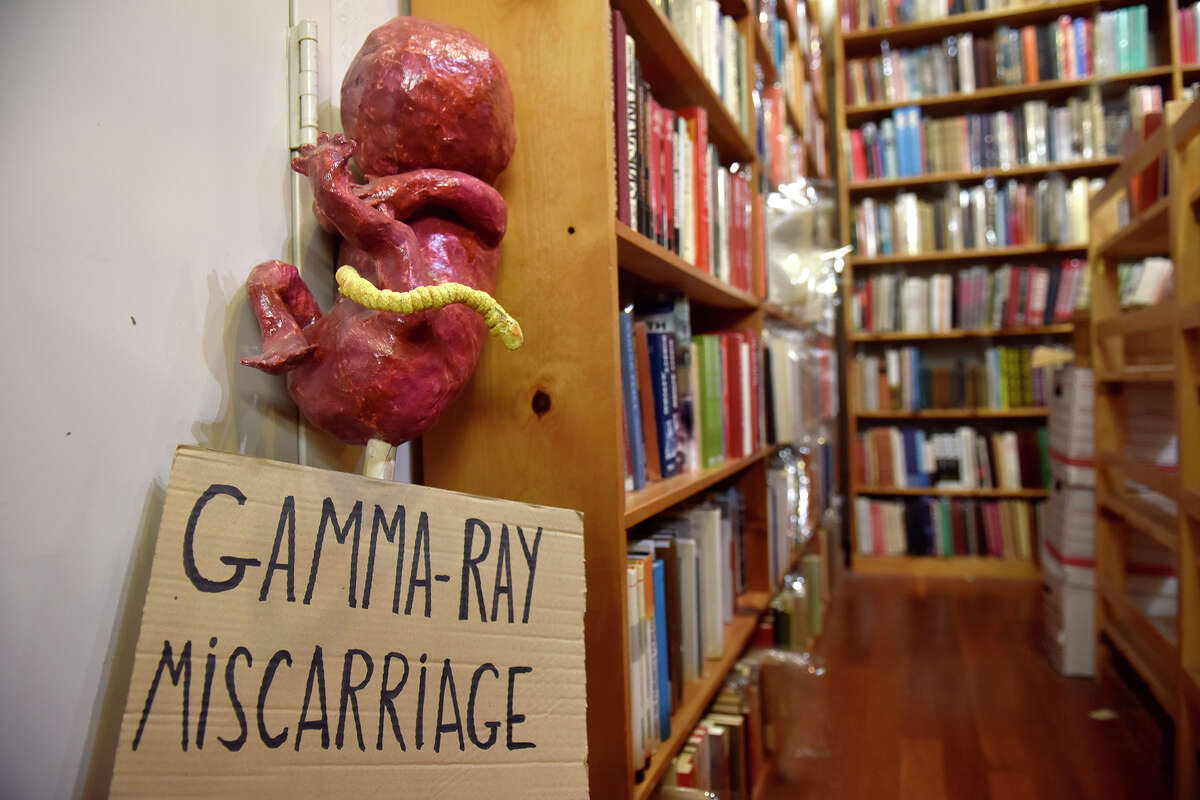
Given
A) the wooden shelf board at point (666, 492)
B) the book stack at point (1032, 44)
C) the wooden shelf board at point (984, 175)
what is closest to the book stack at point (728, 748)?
the wooden shelf board at point (666, 492)

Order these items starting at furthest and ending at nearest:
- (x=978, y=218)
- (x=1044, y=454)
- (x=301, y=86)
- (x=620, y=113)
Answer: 1. (x=978, y=218)
2. (x=1044, y=454)
3. (x=620, y=113)
4. (x=301, y=86)

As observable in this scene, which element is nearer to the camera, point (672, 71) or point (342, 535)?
point (342, 535)

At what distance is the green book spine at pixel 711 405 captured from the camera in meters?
1.28

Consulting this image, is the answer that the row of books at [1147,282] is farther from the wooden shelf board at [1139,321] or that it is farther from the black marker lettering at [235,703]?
the black marker lettering at [235,703]

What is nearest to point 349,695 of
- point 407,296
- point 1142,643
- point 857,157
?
point 407,296

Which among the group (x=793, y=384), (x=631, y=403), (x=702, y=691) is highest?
(x=793, y=384)

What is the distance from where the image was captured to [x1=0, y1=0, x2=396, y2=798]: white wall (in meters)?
0.49

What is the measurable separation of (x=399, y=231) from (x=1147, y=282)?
3063 mm

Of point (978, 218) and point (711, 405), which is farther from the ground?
point (978, 218)

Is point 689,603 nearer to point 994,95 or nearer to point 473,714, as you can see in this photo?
point 473,714

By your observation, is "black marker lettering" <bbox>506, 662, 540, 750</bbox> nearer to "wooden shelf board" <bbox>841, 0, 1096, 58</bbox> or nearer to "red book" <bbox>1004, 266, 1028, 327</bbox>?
"red book" <bbox>1004, 266, 1028, 327</bbox>

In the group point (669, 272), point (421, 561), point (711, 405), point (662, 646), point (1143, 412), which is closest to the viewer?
point (421, 561)

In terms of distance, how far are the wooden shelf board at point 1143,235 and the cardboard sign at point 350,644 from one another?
1.55 m

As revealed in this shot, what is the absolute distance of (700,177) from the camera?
121cm
